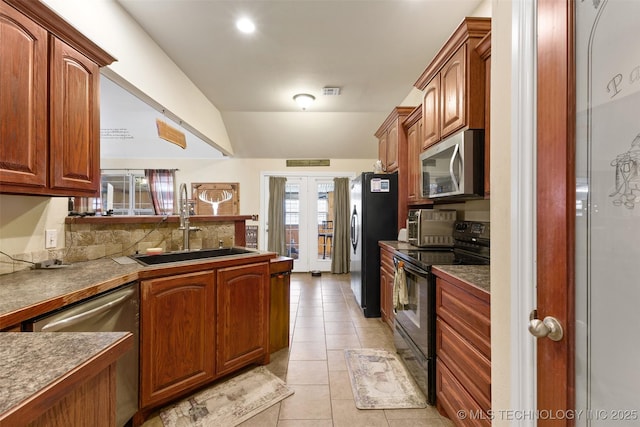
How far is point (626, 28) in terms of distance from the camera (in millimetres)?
664

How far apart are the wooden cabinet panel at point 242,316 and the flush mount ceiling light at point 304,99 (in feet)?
8.06

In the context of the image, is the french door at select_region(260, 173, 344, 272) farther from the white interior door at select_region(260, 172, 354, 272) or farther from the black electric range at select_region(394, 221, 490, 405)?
the black electric range at select_region(394, 221, 490, 405)

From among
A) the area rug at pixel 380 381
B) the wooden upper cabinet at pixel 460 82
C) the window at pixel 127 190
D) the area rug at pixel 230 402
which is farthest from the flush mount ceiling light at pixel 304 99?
the window at pixel 127 190

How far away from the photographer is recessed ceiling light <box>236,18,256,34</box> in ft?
7.07

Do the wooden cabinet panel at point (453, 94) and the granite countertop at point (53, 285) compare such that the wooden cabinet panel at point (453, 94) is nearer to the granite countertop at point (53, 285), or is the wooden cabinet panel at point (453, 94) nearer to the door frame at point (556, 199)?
the door frame at point (556, 199)

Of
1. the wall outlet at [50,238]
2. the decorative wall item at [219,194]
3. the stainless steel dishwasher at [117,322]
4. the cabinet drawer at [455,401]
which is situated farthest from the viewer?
the decorative wall item at [219,194]

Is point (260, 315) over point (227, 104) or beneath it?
beneath

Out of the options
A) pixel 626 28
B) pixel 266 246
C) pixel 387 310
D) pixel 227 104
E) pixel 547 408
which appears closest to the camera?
pixel 626 28

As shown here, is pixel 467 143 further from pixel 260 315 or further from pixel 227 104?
pixel 227 104

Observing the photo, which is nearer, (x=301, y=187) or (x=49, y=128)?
(x=49, y=128)

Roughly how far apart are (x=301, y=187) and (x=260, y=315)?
3680mm

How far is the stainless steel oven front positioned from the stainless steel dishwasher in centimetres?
172

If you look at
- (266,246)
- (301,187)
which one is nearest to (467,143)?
(301,187)

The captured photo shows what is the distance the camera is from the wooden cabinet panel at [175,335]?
5.08 ft
